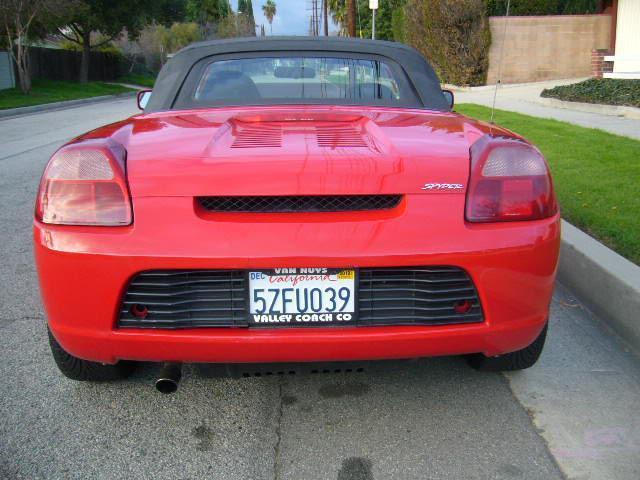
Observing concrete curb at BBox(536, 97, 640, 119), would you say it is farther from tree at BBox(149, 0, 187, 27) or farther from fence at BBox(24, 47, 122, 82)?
tree at BBox(149, 0, 187, 27)

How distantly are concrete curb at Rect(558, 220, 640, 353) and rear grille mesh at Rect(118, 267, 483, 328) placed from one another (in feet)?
4.60

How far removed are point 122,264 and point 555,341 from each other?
2137mm

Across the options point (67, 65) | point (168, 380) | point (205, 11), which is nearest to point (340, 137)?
point (168, 380)

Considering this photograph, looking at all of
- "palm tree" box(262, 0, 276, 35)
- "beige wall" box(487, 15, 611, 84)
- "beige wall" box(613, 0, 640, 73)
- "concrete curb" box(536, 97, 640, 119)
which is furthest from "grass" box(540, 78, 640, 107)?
"palm tree" box(262, 0, 276, 35)

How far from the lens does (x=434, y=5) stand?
73.3 feet

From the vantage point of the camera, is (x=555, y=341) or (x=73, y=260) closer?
(x=73, y=260)

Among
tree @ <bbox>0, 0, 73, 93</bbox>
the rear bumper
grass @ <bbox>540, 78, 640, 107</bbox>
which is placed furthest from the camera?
tree @ <bbox>0, 0, 73, 93</bbox>

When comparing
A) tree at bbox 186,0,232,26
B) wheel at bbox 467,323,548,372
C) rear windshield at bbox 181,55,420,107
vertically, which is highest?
tree at bbox 186,0,232,26

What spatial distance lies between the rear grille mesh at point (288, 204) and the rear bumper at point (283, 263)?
0.05 m

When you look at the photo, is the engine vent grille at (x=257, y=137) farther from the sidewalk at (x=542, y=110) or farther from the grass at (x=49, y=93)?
the grass at (x=49, y=93)

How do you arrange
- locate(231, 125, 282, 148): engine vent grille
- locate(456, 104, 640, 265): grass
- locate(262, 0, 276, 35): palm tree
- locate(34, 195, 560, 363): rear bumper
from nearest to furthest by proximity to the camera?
locate(34, 195, 560, 363): rear bumper < locate(231, 125, 282, 148): engine vent grille < locate(456, 104, 640, 265): grass < locate(262, 0, 276, 35): palm tree

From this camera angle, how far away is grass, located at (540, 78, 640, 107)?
12655 millimetres

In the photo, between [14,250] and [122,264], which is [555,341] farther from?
[14,250]

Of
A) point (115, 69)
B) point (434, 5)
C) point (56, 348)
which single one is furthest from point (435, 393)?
point (115, 69)
